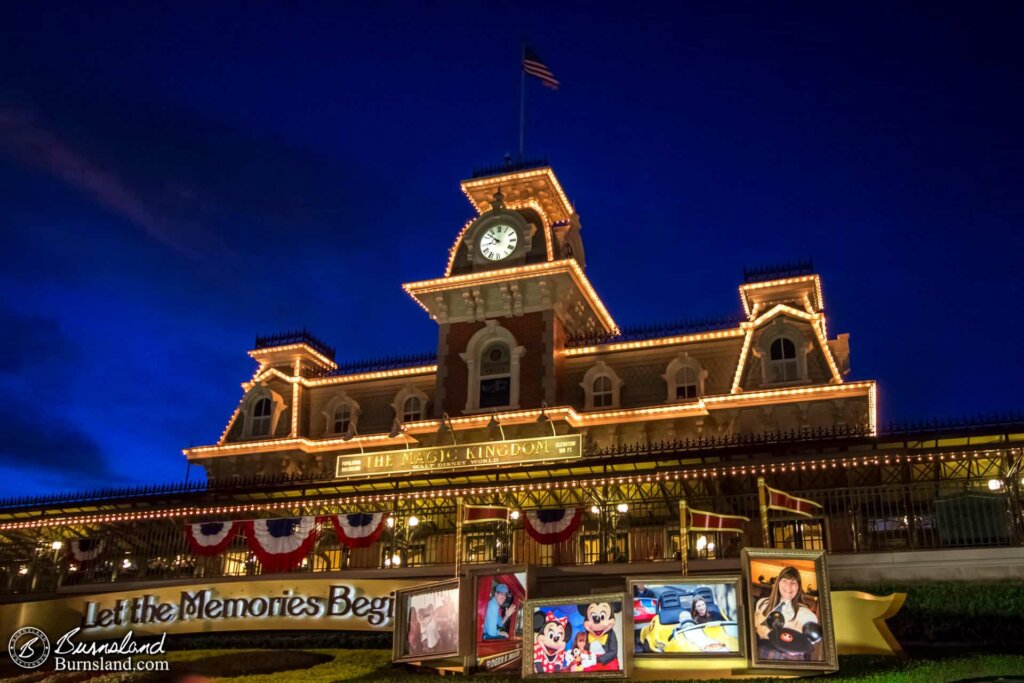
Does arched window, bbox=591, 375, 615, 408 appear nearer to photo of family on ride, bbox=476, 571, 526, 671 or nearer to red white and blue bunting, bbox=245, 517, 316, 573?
red white and blue bunting, bbox=245, 517, 316, 573

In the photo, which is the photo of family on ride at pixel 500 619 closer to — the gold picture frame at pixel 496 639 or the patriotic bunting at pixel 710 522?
the gold picture frame at pixel 496 639

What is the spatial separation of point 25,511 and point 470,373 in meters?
16.2

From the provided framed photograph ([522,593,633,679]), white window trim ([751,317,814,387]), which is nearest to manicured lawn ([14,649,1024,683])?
framed photograph ([522,593,633,679])

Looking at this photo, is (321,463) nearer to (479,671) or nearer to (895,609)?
(479,671)

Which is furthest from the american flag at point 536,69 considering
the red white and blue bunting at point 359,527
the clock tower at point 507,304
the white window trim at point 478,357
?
the red white and blue bunting at point 359,527

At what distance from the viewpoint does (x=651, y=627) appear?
1469 centimetres

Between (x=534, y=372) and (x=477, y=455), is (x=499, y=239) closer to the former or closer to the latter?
(x=534, y=372)

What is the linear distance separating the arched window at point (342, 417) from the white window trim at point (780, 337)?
1690cm

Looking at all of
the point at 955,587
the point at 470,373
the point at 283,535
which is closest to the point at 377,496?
the point at 283,535

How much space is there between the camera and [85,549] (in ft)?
95.4

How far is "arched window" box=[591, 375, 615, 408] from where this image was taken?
37.1 metres

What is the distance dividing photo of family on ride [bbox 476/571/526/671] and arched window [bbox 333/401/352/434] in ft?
82.2

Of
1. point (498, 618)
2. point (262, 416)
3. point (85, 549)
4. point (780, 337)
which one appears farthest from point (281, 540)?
point (780, 337)

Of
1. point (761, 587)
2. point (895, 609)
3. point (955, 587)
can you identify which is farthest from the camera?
point (955, 587)
